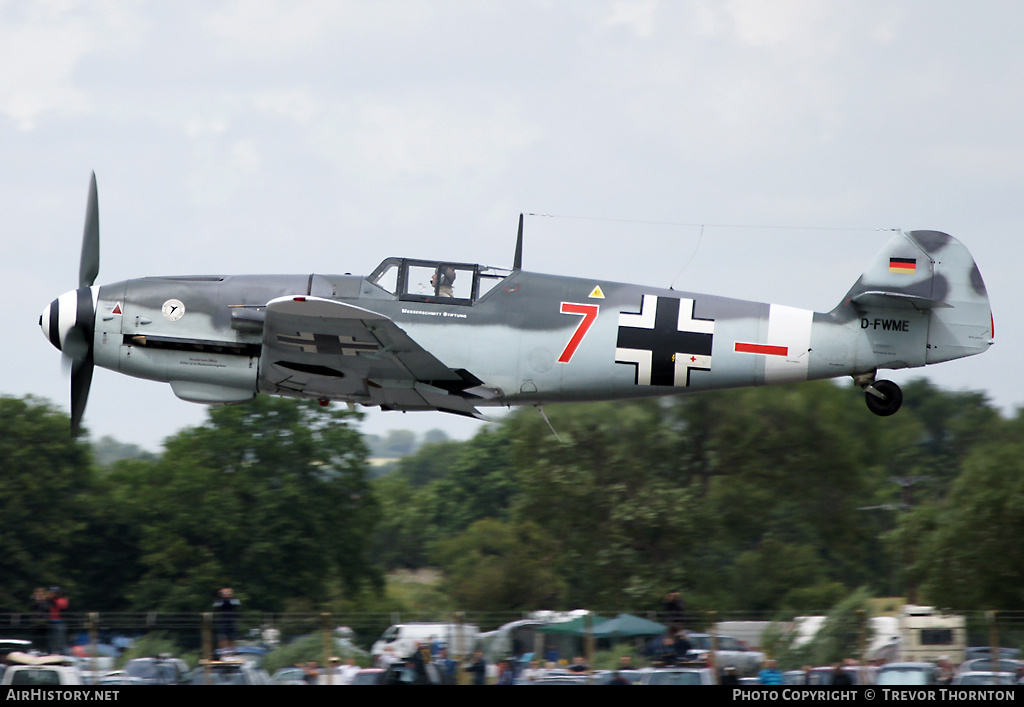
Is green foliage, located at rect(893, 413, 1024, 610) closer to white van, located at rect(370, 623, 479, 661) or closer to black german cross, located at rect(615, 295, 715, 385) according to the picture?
black german cross, located at rect(615, 295, 715, 385)

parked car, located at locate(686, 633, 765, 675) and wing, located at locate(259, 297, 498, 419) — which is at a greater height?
wing, located at locate(259, 297, 498, 419)

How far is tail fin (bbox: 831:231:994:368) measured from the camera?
11.9m

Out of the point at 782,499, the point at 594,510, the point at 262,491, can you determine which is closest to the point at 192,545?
the point at 262,491

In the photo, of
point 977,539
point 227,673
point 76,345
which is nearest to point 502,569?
point 977,539

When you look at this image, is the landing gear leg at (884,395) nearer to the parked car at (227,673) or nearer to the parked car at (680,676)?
the parked car at (680,676)

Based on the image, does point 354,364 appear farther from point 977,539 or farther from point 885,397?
point 977,539

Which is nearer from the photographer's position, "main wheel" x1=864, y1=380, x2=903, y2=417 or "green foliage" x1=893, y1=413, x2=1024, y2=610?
"main wheel" x1=864, y1=380, x2=903, y2=417

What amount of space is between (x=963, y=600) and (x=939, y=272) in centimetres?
1281

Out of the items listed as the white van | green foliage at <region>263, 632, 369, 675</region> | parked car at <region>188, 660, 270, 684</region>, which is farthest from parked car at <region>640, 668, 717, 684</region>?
parked car at <region>188, 660, 270, 684</region>

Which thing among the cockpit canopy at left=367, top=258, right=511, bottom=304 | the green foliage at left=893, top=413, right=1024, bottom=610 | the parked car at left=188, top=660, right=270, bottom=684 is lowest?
the parked car at left=188, top=660, right=270, bottom=684

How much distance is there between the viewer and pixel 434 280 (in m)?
11.8

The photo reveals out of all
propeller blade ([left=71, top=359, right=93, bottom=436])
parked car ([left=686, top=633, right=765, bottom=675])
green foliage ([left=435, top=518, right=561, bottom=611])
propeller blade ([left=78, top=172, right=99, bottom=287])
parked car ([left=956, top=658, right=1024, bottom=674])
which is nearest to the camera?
parked car ([left=956, top=658, right=1024, bottom=674])

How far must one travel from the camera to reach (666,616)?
1096 cm
